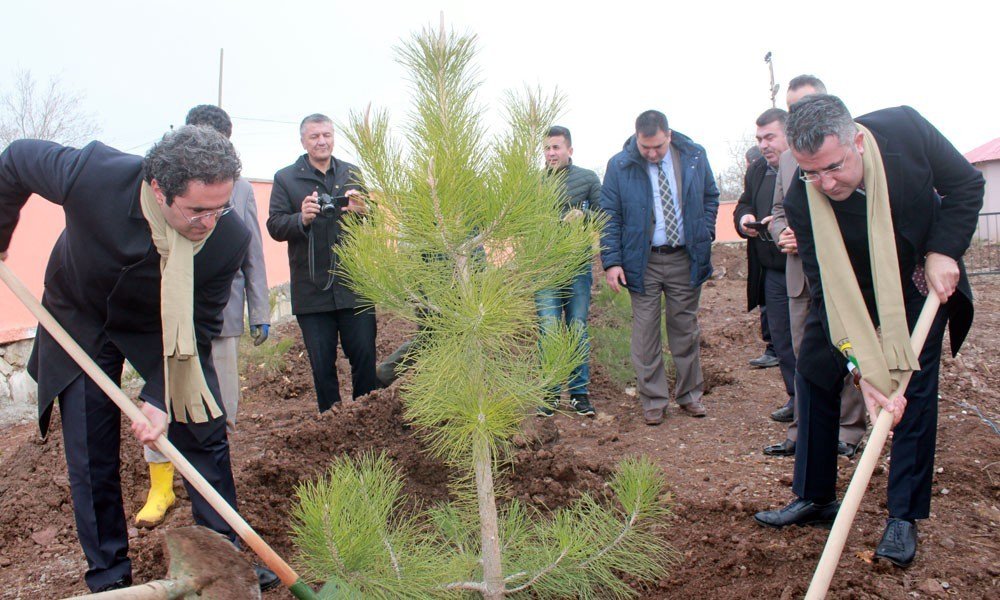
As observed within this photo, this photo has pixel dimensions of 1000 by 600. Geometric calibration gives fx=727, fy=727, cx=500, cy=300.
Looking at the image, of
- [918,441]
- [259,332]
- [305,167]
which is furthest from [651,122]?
[259,332]

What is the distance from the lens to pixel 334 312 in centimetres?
418

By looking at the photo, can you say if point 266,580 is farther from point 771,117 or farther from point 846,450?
point 771,117

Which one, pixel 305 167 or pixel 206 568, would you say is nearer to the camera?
pixel 206 568

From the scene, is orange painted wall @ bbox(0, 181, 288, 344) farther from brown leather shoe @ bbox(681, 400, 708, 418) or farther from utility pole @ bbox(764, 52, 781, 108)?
utility pole @ bbox(764, 52, 781, 108)

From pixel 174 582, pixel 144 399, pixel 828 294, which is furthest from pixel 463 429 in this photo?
pixel 828 294

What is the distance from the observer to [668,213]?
14.9 ft

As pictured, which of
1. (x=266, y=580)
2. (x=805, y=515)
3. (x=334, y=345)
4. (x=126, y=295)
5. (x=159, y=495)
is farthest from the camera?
Answer: (x=334, y=345)

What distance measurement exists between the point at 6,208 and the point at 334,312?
182cm

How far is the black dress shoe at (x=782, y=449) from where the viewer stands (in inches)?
151

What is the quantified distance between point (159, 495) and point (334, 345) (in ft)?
3.98

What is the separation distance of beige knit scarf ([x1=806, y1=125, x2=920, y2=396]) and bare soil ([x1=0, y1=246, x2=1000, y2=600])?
28.8 inches

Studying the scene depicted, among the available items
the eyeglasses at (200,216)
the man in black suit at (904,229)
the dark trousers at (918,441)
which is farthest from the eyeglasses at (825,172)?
the eyeglasses at (200,216)

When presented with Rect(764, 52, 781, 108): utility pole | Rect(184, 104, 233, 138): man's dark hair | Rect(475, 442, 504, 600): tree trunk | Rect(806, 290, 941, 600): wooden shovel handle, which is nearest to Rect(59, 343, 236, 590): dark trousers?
Rect(475, 442, 504, 600): tree trunk

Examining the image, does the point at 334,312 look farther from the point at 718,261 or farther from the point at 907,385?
the point at 718,261
